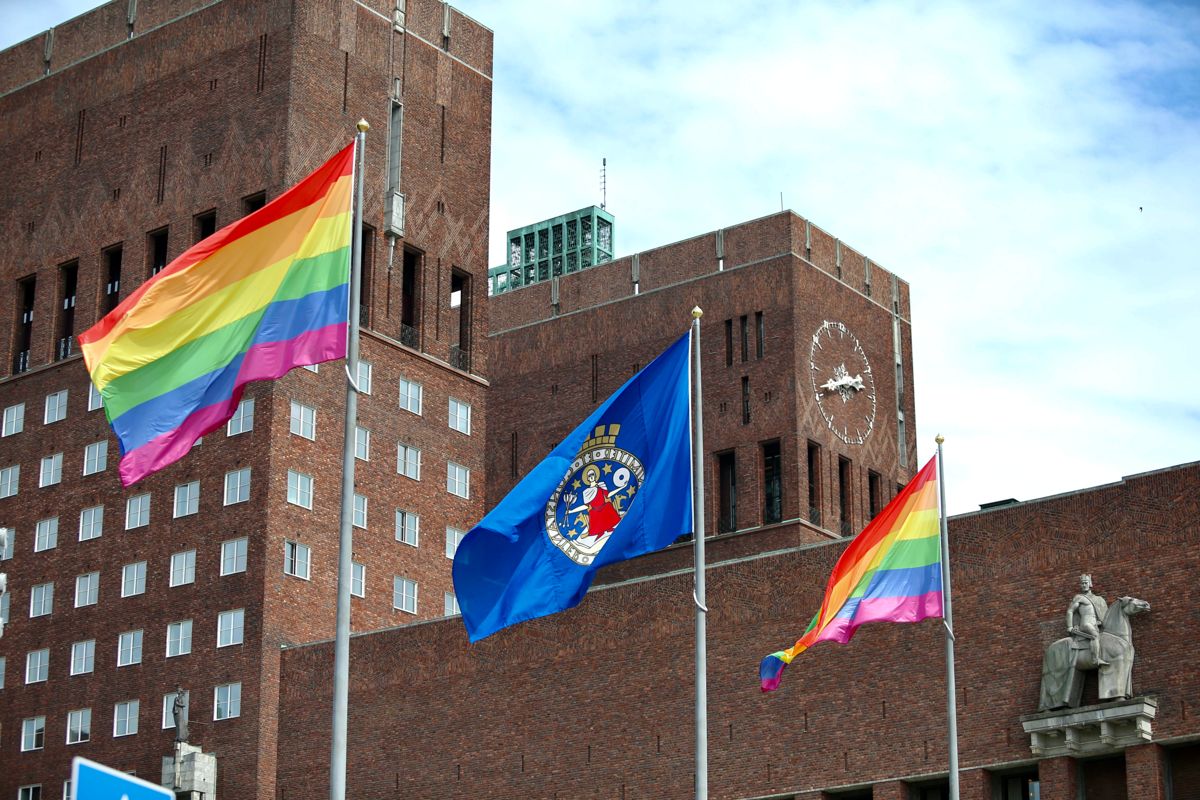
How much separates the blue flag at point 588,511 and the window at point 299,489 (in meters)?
39.6

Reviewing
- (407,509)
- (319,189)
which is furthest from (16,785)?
(319,189)

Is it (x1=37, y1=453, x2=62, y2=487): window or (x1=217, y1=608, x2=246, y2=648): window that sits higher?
(x1=37, y1=453, x2=62, y2=487): window

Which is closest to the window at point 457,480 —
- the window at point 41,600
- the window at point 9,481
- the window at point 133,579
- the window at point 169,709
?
the window at point 133,579

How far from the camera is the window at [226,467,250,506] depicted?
6956cm

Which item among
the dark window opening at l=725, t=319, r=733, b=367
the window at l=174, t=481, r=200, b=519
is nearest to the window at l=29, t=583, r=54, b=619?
the window at l=174, t=481, r=200, b=519

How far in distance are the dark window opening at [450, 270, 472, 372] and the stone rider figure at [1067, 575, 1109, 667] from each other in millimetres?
35094

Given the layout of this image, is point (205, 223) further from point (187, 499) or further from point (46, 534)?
point (46, 534)

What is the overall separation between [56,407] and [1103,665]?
44.8 metres

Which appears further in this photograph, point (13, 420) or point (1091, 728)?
point (13, 420)

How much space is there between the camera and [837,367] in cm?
9188

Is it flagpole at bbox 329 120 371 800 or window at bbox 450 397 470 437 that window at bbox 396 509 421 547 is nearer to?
window at bbox 450 397 470 437

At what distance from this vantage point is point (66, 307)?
79688 mm

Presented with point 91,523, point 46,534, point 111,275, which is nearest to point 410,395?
point 91,523

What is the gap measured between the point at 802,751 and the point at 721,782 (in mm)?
2700
